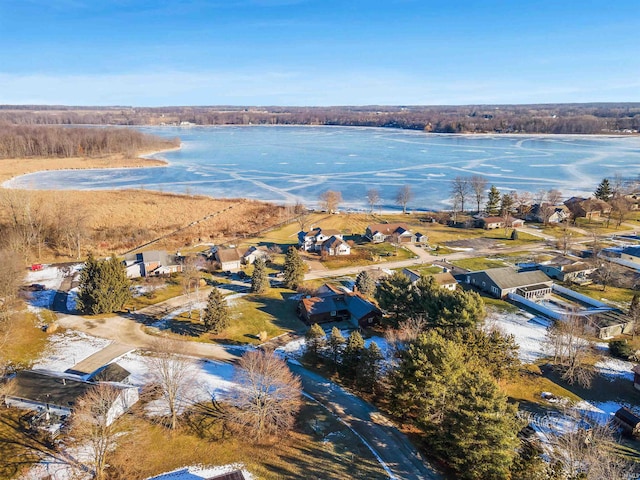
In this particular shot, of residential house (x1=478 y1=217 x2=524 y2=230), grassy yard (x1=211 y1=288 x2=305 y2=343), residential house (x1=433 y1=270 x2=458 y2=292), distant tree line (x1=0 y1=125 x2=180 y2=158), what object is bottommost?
grassy yard (x1=211 y1=288 x2=305 y2=343)

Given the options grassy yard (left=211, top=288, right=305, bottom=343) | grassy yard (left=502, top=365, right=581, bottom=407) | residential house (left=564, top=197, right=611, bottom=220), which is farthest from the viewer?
residential house (left=564, top=197, right=611, bottom=220)

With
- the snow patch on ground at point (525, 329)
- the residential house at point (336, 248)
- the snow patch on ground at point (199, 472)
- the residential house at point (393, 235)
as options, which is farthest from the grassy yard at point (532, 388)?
the residential house at point (393, 235)

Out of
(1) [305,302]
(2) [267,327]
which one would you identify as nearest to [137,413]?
(2) [267,327]

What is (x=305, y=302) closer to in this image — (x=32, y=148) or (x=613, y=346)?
(x=613, y=346)

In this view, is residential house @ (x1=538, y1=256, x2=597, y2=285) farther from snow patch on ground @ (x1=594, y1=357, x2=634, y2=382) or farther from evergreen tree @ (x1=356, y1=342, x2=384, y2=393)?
evergreen tree @ (x1=356, y1=342, x2=384, y2=393)

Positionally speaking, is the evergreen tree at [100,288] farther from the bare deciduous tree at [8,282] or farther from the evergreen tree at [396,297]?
the evergreen tree at [396,297]

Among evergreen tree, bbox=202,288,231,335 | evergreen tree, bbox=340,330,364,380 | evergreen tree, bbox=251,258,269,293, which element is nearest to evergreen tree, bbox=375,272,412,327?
evergreen tree, bbox=340,330,364,380

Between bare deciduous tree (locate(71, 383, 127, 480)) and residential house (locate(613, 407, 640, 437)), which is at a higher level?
bare deciduous tree (locate(71, 383, 127, 480))
